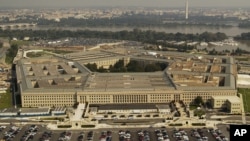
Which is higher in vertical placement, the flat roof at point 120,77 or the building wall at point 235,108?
the flat roof at point 120,77

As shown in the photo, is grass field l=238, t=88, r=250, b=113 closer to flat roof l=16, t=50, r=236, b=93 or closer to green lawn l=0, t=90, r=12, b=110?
flat roof l=16, t=50, r=236, b=93

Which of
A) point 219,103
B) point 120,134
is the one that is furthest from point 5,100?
point 219,103

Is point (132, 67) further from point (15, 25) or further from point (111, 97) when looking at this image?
point (15, 25)

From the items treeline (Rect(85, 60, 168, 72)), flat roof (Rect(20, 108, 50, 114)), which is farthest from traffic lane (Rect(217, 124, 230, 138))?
treeline (Rect(85, 60, 168, 72))

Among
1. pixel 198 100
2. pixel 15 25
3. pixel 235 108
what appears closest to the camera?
pixel 235 108

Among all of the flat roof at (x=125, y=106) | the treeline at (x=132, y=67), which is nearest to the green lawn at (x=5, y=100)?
the flat roof at (x=125, y=106)

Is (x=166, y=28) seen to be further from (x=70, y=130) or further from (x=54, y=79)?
(x=70, y=130)

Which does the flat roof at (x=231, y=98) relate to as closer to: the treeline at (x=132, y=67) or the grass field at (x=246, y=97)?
the grass field at (x=246, y=97)
